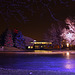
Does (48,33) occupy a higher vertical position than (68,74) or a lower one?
higher

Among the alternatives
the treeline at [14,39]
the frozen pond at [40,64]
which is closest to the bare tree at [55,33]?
A: the treeline at [14,39]

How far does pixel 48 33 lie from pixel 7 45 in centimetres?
1863

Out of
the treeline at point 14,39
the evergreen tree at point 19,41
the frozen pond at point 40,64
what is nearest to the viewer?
the frozen pond at point 40,64

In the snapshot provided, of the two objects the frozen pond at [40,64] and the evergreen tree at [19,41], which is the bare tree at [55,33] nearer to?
the evergreen tree at [19,41]

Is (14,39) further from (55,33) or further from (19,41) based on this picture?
(55,33)

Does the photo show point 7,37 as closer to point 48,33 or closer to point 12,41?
point 12,41

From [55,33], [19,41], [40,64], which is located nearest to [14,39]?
[19,41]

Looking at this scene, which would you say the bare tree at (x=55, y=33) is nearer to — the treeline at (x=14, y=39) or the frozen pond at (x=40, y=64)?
the treeline at (x=14, y=39)

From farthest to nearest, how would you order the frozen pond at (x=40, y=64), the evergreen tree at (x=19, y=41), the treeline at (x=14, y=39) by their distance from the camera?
the evergreen tree at (x=19, y=41), the treeline at (x=14, y=39), the frozen pond at (x=40, y=64)

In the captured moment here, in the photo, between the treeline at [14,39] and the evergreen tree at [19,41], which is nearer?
the treeline at [14,39]

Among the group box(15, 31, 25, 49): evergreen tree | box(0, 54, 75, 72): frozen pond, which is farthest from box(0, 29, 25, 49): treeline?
box(0, 54, 75, 72): frozen pond

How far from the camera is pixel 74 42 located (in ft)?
137

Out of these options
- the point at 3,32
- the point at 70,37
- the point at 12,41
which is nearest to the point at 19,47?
the point at 12,41

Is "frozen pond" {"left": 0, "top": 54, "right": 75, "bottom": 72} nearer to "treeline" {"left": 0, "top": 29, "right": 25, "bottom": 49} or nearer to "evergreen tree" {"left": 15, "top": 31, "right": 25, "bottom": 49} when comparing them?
"treeline" {"left": 0, "top": 29, "right": 25, "bottom": 49}
